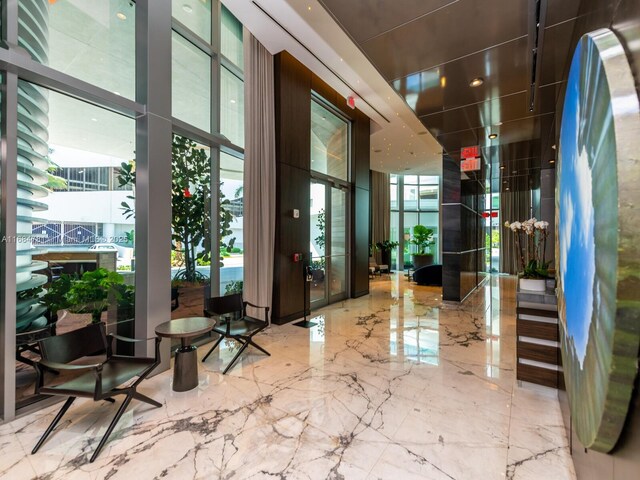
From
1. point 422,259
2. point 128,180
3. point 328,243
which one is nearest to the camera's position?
point 128,180

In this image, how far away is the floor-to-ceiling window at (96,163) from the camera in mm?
2605

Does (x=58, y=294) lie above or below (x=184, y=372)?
above

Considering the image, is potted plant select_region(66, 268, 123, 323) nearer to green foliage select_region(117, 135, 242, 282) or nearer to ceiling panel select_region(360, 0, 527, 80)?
green foliage select_region(117, 135, 242, 282)

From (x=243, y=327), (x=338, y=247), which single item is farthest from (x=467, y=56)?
(x=338, y=247)

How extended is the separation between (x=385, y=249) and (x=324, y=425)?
10415 mm

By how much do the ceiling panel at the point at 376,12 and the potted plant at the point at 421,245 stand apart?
9.81 m

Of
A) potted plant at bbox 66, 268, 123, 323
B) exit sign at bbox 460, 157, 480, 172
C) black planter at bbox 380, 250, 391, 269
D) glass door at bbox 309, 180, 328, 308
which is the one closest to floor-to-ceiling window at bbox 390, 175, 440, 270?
black planter at bbox 380, 250, 391, 269

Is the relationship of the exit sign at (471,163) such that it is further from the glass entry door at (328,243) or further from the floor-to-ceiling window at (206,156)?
the floor-to-ceiling window at (206,156)

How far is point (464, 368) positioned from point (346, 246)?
158 inches

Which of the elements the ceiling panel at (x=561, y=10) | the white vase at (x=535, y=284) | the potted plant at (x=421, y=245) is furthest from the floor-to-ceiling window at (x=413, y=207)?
the ceiling panel at (x=561, y=10)

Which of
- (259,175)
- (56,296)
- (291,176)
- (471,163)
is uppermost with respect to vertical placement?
(471,163)

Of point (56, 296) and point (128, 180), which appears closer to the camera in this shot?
point (56, 296)

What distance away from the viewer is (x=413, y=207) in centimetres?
1448

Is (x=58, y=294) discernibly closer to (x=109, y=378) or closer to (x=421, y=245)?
(x=109, y=378)
